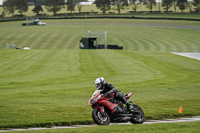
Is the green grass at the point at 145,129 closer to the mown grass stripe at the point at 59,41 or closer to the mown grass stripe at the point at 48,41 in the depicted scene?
the mown grass stripe at the point at 59,41

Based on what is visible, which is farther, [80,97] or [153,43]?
[153,43]

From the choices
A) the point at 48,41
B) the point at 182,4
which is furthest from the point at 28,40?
the point at 182,4

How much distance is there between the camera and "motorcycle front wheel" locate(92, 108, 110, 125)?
12867 millimetres

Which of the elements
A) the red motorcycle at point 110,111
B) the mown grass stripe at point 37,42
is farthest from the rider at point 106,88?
the mown grass stripe at point 37,42

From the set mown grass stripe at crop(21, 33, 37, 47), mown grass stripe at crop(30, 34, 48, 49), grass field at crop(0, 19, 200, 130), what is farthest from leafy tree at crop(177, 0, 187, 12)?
grass field at crop(0, 19, 200, 130)

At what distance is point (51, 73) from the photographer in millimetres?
32062

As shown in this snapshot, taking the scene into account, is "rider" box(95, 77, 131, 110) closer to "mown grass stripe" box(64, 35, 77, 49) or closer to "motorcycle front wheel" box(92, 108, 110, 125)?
"motorcycle front wheel" box(92, 108, 110, 125)

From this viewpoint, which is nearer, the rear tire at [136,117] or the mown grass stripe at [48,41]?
the rear tire at [136,117]

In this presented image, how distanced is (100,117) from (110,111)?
46 cm

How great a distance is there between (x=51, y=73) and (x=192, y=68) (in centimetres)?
1503

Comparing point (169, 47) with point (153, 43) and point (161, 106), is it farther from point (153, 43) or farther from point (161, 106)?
point (161, 106)

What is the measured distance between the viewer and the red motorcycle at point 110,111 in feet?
42.3

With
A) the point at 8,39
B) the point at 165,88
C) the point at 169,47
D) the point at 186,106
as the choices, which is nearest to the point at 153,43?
the point at 169,47

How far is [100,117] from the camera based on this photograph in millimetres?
13008
